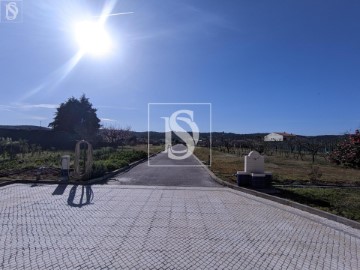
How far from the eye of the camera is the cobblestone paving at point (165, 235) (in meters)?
4.86

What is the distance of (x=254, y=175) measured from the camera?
11867 mm

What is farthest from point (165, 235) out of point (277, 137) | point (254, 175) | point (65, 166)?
point (277, 137)

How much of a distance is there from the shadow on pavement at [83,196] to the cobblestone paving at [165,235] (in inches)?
1.2

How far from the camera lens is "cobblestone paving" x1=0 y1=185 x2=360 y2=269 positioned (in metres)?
4.86

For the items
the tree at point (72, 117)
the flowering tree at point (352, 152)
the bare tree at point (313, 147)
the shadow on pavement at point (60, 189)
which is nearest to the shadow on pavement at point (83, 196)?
the shadow on pavement at point (60, 189)

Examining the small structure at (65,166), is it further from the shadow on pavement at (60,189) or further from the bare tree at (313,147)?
the bare tree at (313,147)

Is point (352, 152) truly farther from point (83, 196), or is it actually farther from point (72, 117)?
point (72, 117)

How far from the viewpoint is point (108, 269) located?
178 inches

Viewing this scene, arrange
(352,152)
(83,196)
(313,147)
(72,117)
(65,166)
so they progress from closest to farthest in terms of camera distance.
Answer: (83,196) → (352,152) → (65,166) → (313,147) → (72,117)

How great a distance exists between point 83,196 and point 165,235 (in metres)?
4.62

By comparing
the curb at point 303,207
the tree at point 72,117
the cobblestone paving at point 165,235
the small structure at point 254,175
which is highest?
the tree at point 72,117

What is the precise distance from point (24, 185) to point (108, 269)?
869 centimetres

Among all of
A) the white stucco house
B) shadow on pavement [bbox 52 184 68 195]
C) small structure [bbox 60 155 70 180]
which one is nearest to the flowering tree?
shadow on pavement [bbox 52 184 68 195]

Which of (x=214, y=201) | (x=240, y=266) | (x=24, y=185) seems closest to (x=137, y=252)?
(x=240, y=266)
